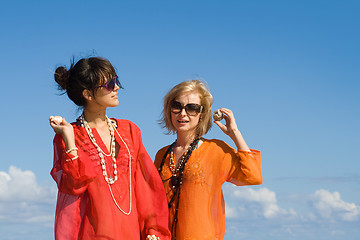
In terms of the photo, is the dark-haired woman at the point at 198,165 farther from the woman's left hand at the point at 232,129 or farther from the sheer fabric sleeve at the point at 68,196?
the sheer fabric sleeve at the point at 68,196

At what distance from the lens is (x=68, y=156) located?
4.71m

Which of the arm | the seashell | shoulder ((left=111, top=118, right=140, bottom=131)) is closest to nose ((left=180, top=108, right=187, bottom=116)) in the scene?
the seashell

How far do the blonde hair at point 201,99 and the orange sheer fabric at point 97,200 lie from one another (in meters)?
1.00

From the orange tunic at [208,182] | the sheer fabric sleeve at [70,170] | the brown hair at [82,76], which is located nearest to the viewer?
the sheer fabric sleeve at [70,170]

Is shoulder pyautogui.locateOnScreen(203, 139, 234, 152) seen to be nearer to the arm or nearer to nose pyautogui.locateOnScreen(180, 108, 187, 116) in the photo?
nose pyautogui.locateOnScreen(180, 108, 187, 116)

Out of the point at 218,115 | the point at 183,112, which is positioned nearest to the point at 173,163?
the point at 183,112

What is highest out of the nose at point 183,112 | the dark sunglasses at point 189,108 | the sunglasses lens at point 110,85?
the dark sunglasses at point 189,108

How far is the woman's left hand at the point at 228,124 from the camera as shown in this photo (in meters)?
5.79

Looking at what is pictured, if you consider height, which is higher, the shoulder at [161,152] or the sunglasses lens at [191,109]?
the sunglasses lens at [191,109]

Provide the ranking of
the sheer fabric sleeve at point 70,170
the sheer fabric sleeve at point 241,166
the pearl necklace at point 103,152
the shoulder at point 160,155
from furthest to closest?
1. the shoulder at point 160,155
2. the sheer fabric sleeve at point 241,166
3. the pearl necklace at point 103,152
4. the sheer fabric sleeve at point 70,170

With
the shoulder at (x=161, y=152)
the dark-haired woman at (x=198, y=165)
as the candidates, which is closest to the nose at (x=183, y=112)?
the dark-haired woman at (x=198, y=165)

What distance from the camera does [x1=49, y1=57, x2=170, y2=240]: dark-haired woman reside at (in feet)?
15.9

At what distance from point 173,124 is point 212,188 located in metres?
0.90

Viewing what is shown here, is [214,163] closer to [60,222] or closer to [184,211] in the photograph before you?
[184,211]
